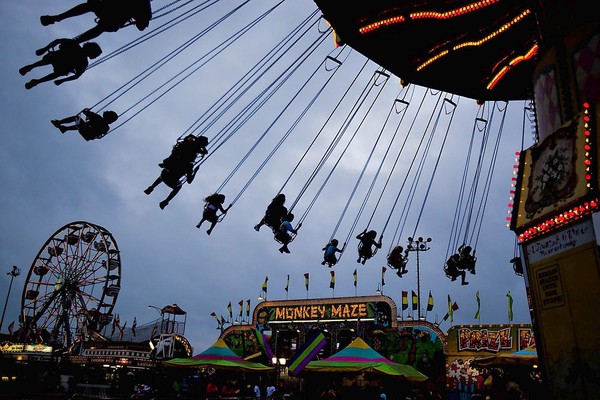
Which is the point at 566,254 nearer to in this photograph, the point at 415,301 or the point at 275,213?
the point at 275,213

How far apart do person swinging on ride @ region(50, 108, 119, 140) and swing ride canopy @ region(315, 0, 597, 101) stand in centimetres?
471

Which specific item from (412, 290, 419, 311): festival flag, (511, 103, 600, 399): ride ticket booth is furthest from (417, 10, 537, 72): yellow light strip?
(412, 290, 419, 311): festival flag

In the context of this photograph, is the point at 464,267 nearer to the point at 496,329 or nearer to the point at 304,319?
the point at 496,329

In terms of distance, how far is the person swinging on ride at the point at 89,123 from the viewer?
864 cm

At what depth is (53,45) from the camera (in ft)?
24.4

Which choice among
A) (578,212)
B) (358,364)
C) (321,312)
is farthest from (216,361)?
(321,312)

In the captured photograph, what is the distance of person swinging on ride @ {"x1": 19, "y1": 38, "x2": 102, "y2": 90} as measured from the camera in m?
7.41

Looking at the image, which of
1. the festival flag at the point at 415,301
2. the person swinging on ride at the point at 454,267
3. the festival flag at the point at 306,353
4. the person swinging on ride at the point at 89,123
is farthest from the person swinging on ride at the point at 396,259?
the festival flag at the point at 415,301

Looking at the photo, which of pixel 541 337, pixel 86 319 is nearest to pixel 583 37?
pixel 541 337

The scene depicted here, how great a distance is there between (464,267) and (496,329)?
1220cm

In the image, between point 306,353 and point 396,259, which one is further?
point 396,259

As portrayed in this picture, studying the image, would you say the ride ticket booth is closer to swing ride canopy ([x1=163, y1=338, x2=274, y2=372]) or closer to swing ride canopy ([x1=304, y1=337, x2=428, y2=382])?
swing ride canopy ([x1=304, y1=337, x2=428, y2=382])

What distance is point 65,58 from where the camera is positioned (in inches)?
295

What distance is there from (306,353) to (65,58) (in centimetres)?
773
